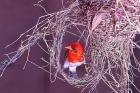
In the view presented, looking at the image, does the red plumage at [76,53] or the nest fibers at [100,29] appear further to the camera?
the red plumage at [76,53]

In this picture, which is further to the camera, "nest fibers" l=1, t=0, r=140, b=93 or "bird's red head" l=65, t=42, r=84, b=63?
"bird's red head" l=65, t=42, r=84, b=63

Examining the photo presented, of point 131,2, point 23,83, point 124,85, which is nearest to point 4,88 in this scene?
point 23,83

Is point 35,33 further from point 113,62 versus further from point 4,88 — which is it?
point 4,88

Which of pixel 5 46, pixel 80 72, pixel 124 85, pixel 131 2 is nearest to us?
pixel 131 2

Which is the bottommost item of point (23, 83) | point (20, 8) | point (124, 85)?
point (23, 83)

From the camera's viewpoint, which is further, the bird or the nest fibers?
the bird

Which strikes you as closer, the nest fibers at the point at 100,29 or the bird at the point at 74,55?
the nest fibers at the point at 100,29

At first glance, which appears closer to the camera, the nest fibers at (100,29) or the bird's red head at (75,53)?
the nest fibers at (100,29)

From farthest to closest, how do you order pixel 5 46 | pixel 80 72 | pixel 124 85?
1. pixel 5 46
2. pixel 80 72
3. pixel 124 85

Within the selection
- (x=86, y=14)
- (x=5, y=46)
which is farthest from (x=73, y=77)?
(x=5, y=46)

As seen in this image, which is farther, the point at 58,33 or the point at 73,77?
the point at 73,77

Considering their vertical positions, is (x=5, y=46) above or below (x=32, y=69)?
above
